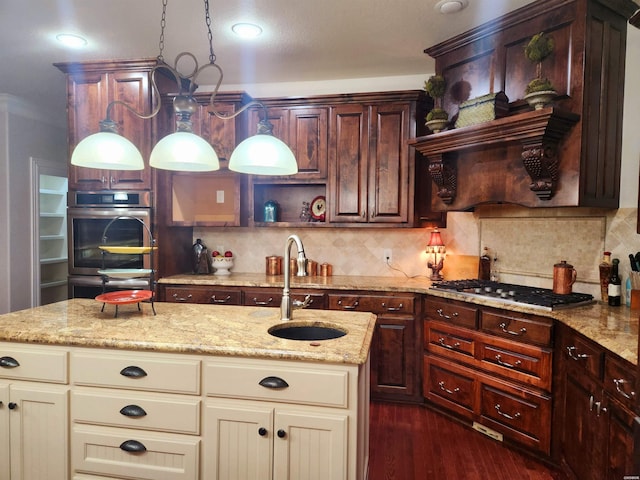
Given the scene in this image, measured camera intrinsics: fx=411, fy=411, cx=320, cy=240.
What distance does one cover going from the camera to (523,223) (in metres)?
3.06

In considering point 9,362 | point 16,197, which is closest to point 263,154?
point 9,362

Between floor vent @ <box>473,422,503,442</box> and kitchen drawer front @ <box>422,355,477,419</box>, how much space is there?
6cm

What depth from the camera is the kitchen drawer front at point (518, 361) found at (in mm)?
2320

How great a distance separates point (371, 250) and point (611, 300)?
1.88 m

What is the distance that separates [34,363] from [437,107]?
2.96 meters

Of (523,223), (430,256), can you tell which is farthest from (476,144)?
(430,256)

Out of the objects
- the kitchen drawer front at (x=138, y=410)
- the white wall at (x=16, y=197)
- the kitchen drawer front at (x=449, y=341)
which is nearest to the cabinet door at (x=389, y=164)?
the kitchen drawer front at (x=449, y=341)

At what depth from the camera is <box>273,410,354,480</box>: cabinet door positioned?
1551mm

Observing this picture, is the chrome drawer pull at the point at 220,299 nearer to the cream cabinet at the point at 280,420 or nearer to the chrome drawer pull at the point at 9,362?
the chrome drawer pull at the point at 9,362

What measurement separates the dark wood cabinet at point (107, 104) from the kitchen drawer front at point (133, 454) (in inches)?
86.2

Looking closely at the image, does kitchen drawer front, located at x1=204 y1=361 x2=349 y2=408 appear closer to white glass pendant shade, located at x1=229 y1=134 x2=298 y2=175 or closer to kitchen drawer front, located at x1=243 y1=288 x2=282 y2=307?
white glass pendant shade, located at x1=229 y1=134 x2=298 y2=175

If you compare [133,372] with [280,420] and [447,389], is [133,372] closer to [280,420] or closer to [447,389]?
[280,420]

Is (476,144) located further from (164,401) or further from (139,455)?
(139,455)

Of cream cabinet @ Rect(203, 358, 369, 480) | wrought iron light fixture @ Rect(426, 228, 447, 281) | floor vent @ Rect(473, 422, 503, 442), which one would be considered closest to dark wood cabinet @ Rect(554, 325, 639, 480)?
floor vent @ Rect(473, 422, 503, 442)
